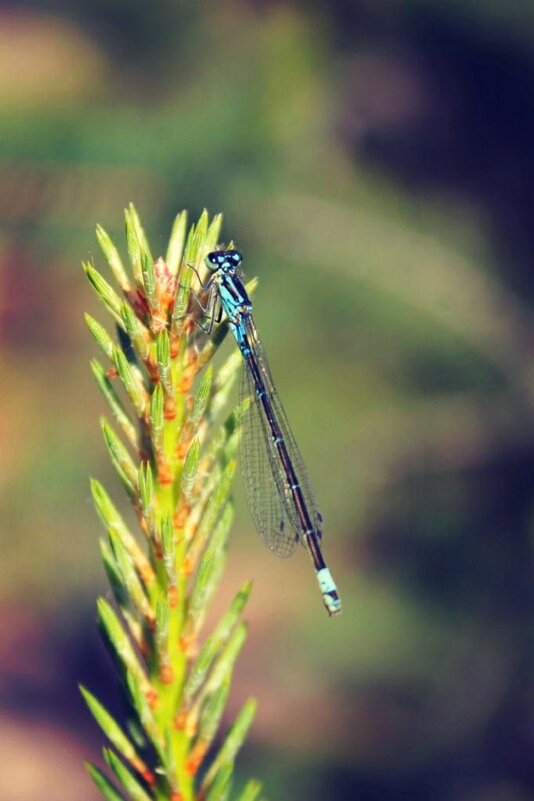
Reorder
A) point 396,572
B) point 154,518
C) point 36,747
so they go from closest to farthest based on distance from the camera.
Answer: point 154,518 < point 36,747 < point 396,572

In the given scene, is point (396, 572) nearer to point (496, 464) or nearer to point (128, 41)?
point (496, 464)

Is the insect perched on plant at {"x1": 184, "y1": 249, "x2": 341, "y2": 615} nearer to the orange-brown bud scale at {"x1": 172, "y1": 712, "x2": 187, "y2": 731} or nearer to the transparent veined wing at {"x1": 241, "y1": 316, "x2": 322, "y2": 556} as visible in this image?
the transparent veined wing at {"x1": 241, "y1": 316, "x2": 322, "y2": 556}

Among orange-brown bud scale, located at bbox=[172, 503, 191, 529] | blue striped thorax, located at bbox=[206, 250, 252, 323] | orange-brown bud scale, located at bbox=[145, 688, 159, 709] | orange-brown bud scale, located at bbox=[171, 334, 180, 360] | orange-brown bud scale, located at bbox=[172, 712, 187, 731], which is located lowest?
orange-brown bud scale, located at bbox=[172, 712, 187, 731]

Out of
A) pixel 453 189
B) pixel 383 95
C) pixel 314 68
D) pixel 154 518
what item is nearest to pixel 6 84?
pixel 314 68

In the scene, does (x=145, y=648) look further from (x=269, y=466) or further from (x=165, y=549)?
(x=269, y=466)

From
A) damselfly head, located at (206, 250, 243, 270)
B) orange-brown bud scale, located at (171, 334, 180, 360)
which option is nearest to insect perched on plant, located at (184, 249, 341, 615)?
damselfly head, located at (206, 250, 243, 270)

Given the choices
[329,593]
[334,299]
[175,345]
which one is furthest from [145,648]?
[334,299]

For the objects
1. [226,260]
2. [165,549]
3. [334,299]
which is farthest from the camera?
[334,299]
